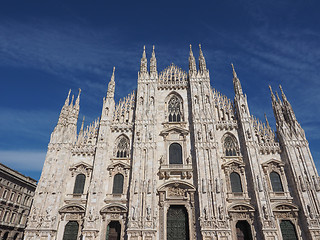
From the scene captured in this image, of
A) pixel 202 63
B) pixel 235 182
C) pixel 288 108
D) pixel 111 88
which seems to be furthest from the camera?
pixel 202 63

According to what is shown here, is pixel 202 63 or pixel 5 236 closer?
pixel 202 63

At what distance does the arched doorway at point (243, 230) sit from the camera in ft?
71.8

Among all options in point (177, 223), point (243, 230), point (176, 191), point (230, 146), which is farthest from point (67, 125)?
point (243, 230)

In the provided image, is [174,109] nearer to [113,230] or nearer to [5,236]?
[113,230]

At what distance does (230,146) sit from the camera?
2652 centimetres

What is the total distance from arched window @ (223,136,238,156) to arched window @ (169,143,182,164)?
204 inches

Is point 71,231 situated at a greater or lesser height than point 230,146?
lesser

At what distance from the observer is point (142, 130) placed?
88.8 ft

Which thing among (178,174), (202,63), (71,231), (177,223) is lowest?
(71,231)

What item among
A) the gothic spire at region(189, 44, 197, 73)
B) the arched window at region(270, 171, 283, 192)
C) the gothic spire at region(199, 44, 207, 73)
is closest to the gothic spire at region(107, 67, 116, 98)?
the gothic spire at region(189, 44, 197, 73)

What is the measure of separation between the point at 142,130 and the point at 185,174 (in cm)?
699

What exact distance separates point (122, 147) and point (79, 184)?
6084 mm

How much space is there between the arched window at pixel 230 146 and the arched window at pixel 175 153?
17.0ft

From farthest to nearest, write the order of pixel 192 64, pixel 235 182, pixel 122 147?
1. pixel 192 64
2. pixel 122 147
3. pixel 235 182
